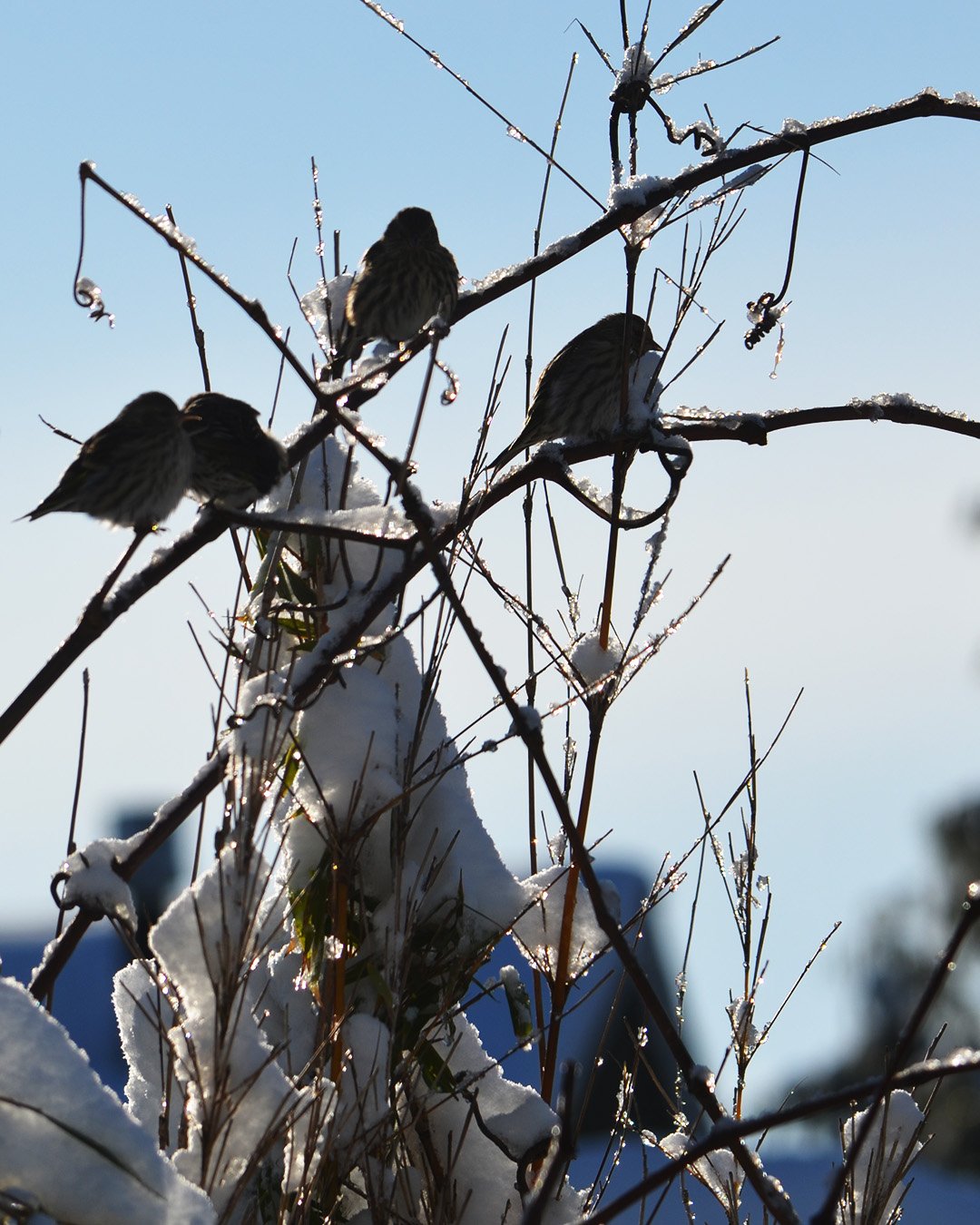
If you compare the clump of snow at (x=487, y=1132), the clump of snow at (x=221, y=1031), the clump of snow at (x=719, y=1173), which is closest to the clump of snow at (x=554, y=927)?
the clump of snow at (x=487, y=1132)

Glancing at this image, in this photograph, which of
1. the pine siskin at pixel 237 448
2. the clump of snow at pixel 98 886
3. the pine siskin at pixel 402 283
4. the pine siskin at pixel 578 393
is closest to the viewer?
the clump of snow at pixel 98 886

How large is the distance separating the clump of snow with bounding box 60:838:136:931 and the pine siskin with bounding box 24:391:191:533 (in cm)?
68

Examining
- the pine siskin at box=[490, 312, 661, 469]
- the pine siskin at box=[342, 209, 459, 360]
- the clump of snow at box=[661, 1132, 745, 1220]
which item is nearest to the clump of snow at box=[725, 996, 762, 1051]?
the clump of snow at box=[661, 1132, 745, 1220]

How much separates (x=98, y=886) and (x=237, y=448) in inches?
29.6

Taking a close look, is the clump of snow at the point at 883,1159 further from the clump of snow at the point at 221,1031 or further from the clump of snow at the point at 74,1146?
the clump of snow at the point at 74,1146

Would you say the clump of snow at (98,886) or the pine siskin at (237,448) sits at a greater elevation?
the pine siskin at (237,448)

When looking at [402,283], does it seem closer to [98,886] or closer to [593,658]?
[593,658]

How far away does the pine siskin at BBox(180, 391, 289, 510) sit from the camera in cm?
219

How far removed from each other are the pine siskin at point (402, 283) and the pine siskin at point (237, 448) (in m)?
0.75

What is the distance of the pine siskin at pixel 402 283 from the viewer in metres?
3.46

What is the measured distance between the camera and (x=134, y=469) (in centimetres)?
251

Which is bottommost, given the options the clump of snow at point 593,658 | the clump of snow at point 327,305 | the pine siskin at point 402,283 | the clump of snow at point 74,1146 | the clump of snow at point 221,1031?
the clump of snow at point 74,1146

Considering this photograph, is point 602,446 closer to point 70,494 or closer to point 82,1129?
point 70,494

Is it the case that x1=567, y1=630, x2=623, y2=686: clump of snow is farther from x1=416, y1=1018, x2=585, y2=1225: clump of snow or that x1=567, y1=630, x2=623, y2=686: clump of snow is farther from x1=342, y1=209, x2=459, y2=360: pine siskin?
x1=342, y1=209, x2=459, y2=360: pine siskin
